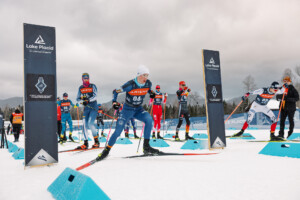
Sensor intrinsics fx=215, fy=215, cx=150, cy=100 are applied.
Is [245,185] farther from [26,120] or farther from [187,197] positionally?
[26,120]

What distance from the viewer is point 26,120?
12.8 ft

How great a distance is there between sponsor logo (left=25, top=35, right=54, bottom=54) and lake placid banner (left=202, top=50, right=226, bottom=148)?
3765 millimetres

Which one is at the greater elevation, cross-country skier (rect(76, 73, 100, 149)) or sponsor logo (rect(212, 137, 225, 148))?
cross-country skier (rect(76, 73, 100, 149))

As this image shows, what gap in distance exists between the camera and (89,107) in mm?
6477

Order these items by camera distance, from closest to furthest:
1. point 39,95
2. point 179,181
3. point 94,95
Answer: point 179,181 → point 39,95 → point 94,95

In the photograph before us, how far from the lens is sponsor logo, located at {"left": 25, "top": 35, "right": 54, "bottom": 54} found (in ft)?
13.3

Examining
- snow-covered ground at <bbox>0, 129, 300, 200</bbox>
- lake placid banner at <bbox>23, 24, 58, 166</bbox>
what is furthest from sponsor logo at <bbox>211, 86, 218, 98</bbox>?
lake placid banner at <bbox>23, 24, 58, 166</bbox>

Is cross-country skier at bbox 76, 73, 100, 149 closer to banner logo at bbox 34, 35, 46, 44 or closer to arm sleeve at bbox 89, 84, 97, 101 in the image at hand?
arm sleeve at bbox 89, 84, 97, 101

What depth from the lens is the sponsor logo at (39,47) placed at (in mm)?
4062

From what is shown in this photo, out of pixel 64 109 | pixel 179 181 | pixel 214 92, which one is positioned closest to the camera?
pixel 179 181

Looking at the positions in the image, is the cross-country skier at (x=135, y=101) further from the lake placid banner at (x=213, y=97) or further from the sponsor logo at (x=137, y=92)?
the lake placid banner at (x=213, y=97)

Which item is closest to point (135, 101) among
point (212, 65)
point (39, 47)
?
point (39, 47)

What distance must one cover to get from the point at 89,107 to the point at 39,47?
2.66 meters

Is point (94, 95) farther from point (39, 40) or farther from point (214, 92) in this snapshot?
point (214, 92)
